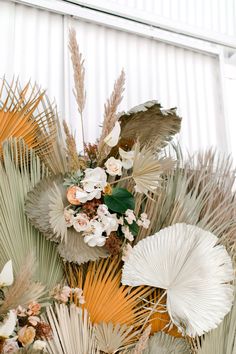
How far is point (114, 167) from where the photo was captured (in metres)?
1.33

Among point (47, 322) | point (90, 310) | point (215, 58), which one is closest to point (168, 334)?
point (90, 310)

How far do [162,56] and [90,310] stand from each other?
4.11 feet

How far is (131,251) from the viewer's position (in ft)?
4.28

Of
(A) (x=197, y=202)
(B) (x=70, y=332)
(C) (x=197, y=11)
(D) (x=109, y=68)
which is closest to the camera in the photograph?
(B) (x=70, y=332)

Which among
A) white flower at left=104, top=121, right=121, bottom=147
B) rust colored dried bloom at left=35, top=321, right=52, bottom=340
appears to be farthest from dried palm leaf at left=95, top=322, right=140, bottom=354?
white flower at left=104, top=121, right=121, bottom=147

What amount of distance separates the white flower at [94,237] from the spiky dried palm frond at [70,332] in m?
0.18

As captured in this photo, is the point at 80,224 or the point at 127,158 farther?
the point at 127,158

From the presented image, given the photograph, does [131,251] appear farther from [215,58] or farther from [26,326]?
[215,58]

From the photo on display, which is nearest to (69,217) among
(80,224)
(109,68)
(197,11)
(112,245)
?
(80,224)

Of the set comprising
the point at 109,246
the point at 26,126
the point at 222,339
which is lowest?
the point at 222,339

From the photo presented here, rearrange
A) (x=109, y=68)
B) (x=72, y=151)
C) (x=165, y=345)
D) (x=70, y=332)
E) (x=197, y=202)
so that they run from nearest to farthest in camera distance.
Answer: (x=70, y=332), (x=165, y=345), (x=72, y=151), (x=197, y=202), (x=109, y=68)

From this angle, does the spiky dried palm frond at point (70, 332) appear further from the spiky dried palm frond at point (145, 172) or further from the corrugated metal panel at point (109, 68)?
the corrugated metal panel at point (109, 68)

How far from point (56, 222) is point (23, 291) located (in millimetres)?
208

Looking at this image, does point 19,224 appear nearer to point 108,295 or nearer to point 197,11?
point 108,295
